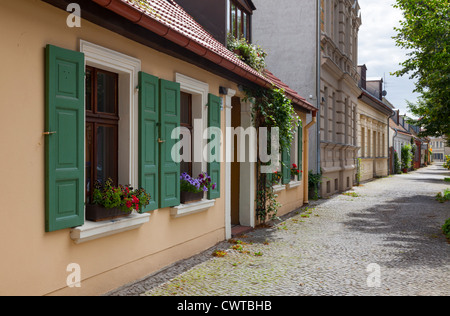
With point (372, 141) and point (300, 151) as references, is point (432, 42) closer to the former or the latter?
point (300, 151)

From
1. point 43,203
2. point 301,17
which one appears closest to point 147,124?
point 43,203

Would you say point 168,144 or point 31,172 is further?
point 168,144

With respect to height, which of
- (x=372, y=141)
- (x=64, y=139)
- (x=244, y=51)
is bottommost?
(x=64, y=139)

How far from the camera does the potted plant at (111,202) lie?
4.93 m

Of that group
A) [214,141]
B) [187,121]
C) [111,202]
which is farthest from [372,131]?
[111,202]

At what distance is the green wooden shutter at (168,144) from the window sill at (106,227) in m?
0.62

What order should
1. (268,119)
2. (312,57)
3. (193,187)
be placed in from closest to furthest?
1. (193,187)
2. (268,119)
3. (312,57)

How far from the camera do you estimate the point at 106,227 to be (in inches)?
194

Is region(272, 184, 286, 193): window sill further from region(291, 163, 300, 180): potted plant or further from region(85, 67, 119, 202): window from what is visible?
region(85, 67, 119, 202): window

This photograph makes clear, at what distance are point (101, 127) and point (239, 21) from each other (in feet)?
21.4

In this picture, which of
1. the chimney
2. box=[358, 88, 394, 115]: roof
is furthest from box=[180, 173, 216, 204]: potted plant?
the chimney

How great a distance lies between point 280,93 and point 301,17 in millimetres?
6904

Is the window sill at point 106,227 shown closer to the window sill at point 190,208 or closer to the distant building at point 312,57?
the window sill at point 190,208
